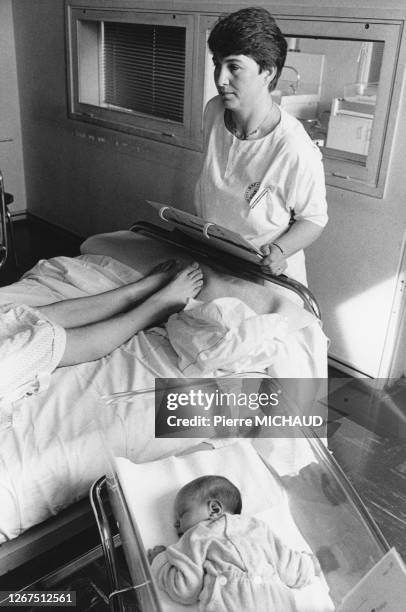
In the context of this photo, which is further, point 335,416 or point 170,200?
point 170,200

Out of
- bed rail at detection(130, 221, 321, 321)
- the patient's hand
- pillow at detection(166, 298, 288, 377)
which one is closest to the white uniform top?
bed rail at detection(130, 221, 321, 321)

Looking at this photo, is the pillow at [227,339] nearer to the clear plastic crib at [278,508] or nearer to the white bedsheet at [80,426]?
the white bedsheet at [80,426]

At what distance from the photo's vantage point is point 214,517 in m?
1.40

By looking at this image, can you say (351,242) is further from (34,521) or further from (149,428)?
(34,521)

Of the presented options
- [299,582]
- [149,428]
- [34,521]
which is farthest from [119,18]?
[299,582]

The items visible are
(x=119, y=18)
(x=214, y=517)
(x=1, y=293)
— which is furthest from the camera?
(x=119, y=18)

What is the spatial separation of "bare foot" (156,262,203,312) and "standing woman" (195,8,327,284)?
0.85ft

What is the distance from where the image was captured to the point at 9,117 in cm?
482

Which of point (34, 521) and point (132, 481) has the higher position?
point (132, 481)

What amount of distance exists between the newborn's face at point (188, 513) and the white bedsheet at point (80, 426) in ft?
0.98

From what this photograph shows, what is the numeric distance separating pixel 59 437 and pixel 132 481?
25cm

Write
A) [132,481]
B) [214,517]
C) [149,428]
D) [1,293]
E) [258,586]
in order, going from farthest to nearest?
[1,293] < [149,428] < [132,481] < [214,517] < [258,586]

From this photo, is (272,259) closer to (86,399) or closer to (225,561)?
(86,399)

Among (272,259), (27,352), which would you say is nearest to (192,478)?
(27,352)
